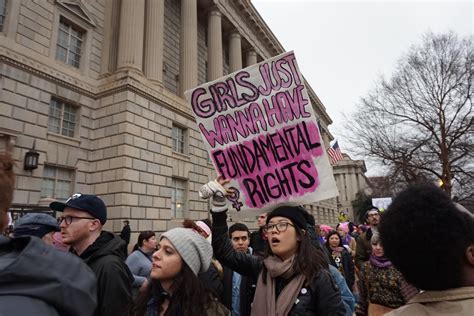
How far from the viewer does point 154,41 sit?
16891 mm

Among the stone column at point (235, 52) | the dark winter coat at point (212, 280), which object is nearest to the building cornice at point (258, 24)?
the stone column at point (235, 52)

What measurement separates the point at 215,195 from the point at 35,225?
2.40 m

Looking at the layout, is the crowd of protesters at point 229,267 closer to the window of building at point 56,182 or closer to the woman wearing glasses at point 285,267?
the woman wearing glasses at point 285,267

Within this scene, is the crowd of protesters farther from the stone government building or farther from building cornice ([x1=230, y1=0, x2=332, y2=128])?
building cornice ([x1=230, y1=0, x2=332, y2=128])

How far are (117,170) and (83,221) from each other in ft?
35.7

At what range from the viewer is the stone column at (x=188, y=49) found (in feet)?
63.1

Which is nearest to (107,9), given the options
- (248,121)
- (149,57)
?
(149,57)

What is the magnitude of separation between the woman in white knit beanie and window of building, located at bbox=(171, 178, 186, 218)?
14.1m

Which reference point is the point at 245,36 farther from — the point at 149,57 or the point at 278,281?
the point at 278,281

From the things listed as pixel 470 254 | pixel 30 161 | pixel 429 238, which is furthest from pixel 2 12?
pixel 470 254

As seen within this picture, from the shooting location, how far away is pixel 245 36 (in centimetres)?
2830

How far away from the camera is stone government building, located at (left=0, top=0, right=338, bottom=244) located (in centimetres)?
1177

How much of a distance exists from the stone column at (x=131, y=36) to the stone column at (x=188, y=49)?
3753mm

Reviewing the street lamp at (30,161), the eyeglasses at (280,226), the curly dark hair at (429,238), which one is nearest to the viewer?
the curly dark hair at (429,238)
